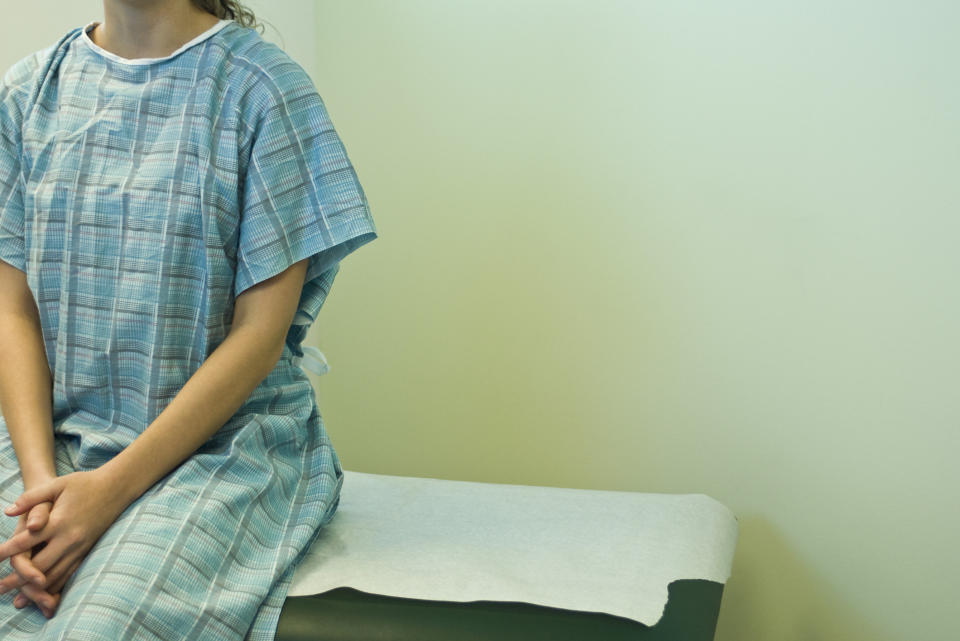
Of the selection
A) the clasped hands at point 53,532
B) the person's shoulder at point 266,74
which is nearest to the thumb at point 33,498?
the clasped hands at point 53,532

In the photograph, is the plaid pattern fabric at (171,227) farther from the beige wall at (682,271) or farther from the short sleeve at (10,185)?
the beige wall at (682,271)

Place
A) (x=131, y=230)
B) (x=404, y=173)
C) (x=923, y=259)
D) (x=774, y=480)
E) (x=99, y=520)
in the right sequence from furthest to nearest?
(x=404, y=173)
(x=774, y=480)
(x=923, y=259)
(x=131, y=230)
(x=99, y=520)

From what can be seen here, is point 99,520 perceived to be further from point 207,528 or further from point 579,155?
point 579,155

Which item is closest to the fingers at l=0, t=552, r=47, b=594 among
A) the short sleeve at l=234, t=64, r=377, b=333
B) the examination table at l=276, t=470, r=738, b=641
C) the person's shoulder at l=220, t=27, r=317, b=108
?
the examination table at l=276, t=470, r=738, b=641

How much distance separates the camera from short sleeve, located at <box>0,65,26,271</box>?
1224 millimetres

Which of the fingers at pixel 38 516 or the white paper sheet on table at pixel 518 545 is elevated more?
the fingers at pixel 38 516

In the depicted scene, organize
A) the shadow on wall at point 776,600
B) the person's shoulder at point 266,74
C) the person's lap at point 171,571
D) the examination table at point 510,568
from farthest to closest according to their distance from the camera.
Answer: the shadow on wall at point 776,600 → the person's shoulder at point 266,74 → the examination table at point 510,568 → the person's lap at point 171,571

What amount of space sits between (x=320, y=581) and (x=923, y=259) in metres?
1.08

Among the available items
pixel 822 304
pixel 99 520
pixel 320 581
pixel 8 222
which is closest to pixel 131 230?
pixel 8 222

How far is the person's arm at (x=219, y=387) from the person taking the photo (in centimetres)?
107

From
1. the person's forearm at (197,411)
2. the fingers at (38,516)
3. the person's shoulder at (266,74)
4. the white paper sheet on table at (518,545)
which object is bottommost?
the white paper sheet on table at (518,545)

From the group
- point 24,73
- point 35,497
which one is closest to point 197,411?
point 35,497

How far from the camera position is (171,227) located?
1150 mm

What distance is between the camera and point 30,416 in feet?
3.84
